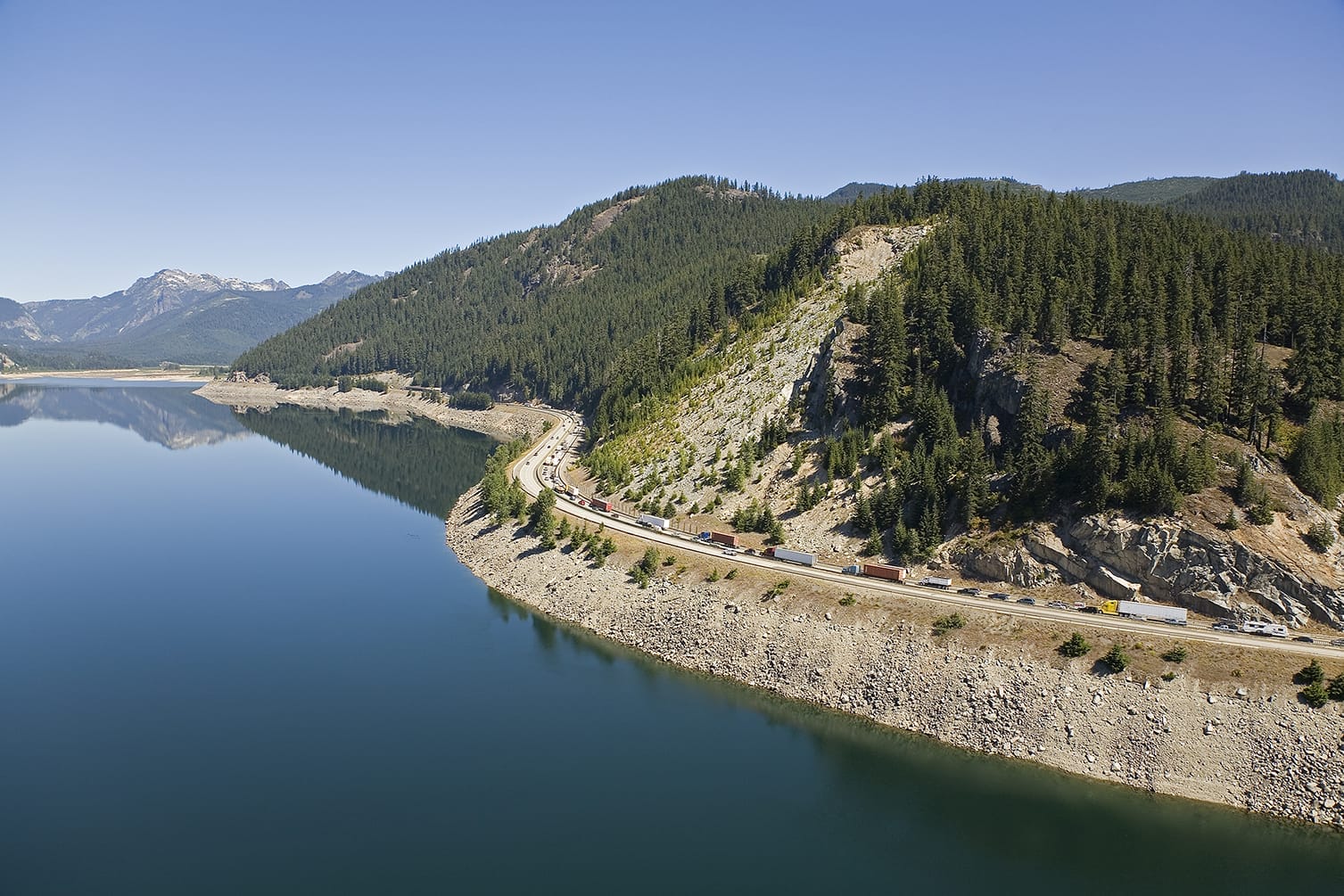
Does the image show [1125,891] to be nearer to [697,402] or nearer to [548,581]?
[548,581]

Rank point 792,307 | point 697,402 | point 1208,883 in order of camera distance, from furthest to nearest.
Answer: point 792,307, point 697,402, point 1208,883

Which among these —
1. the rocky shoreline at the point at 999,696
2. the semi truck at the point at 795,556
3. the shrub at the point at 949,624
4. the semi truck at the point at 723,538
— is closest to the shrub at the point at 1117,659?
the rocky shoreline at the point at 999,696

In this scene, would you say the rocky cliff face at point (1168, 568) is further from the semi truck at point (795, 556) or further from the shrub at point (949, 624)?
the semi truck at point (795, 556)

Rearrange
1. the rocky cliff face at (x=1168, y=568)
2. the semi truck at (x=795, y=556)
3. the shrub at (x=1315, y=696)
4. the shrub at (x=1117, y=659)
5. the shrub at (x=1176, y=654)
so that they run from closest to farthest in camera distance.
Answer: the shrub at (x=1315, y=696) < the shrub at (x=1176, y=654) < the shrub at (x=1117, y=659) < the rocky cliff face at (x=1168, y=568) < the semi truck at (x=795, y=556)

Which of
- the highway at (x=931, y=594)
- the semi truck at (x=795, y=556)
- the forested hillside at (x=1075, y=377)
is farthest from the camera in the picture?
the semi truck at (x=795, y=556)

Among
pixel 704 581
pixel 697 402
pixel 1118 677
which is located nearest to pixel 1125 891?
pixel 1118 677

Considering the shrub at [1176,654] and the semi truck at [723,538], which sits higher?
the semi truck at [723,538]

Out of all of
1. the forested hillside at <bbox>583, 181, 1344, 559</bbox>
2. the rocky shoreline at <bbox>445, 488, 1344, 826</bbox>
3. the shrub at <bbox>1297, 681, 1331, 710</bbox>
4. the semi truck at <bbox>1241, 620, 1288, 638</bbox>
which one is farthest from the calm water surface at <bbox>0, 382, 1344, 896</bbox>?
the forested hillside at <bbox>583, 181, 1344, 559</bbox>
